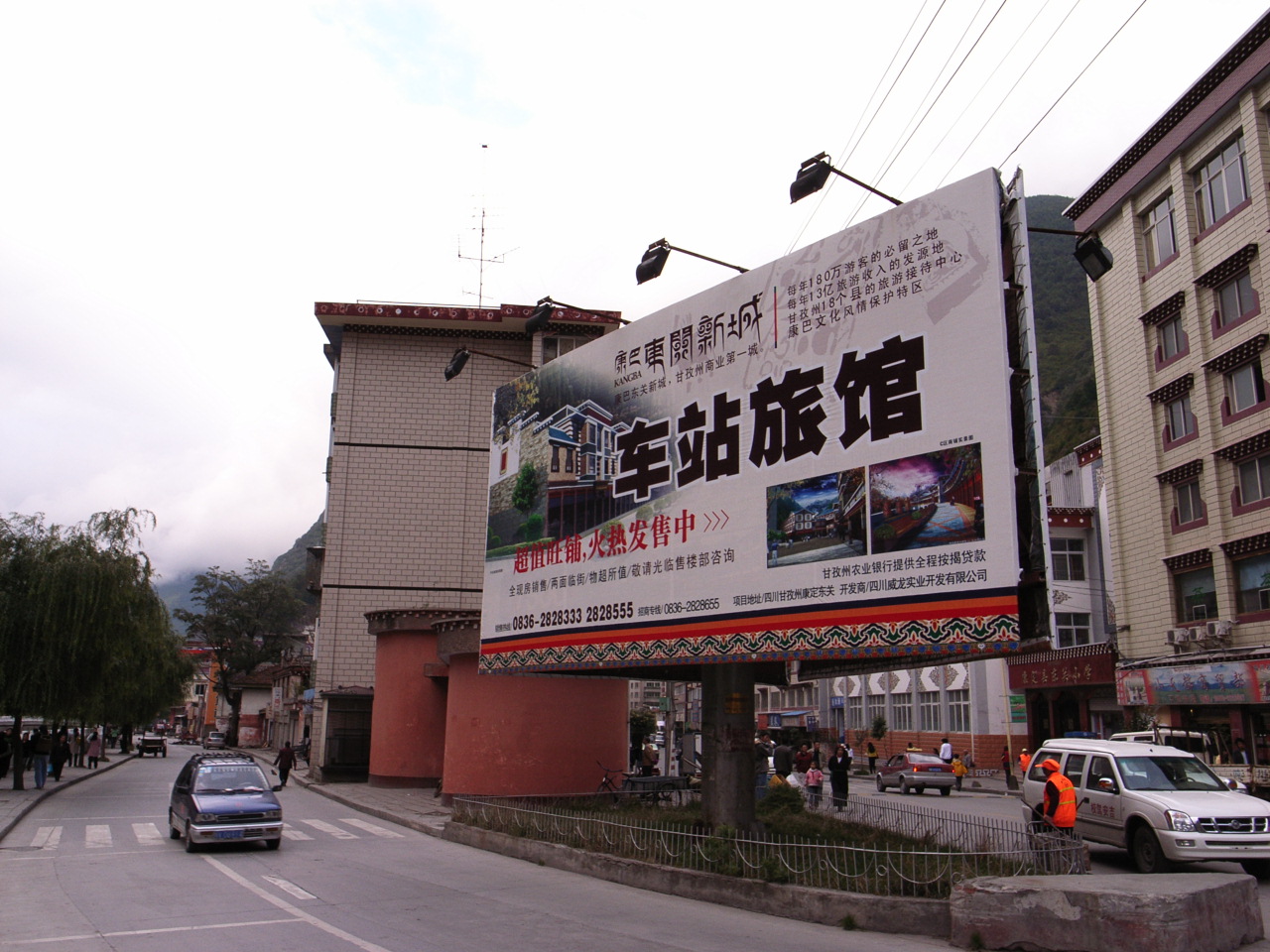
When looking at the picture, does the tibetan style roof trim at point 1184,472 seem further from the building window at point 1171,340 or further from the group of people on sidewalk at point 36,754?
the group of people on sidewalk at point 36,754

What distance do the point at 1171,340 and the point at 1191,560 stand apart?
22.5 feet

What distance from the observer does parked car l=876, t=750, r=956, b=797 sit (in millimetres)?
32875

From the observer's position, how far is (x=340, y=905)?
11.5 meters

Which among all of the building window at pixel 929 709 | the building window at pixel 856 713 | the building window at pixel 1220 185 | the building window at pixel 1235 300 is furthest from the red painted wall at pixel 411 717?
the building window at pixel 856 713

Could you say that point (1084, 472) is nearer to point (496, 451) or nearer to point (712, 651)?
point (496, 451)

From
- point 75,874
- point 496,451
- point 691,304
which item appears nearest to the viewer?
point 75,874

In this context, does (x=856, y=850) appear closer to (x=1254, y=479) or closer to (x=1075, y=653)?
(x=1254, y=479)

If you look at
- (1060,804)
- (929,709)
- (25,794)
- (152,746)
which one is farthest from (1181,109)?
(152,746)

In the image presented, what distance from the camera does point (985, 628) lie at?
10.4 metres

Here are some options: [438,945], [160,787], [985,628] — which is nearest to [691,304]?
[985,628]

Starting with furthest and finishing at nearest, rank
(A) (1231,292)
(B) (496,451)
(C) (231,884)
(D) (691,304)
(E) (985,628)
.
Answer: (A) (1231,292) → (B) (496,451) → (D) (691,304) → (C) (231,884) → (E) (985,628)

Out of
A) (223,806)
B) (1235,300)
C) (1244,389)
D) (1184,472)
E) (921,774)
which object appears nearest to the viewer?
(223,806)

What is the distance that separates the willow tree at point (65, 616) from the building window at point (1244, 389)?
32.2 metres

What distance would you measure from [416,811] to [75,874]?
9.51 metres
